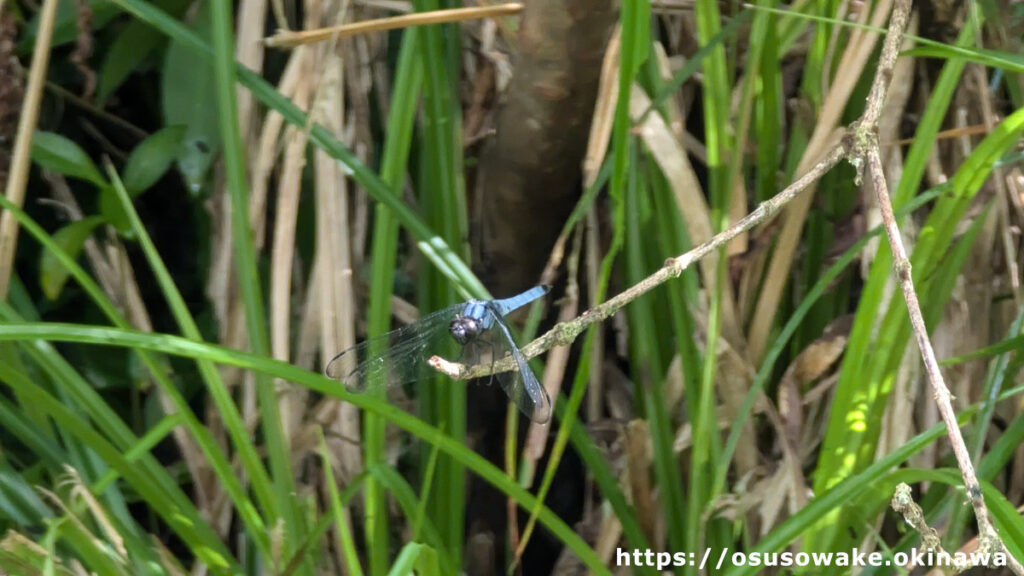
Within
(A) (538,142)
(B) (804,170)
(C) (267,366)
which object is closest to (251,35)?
(A) (538,142)

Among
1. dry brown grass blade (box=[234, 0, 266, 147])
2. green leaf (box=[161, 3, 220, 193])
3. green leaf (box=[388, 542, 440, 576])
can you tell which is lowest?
green leaf (box=[388, 542, 440, 576])

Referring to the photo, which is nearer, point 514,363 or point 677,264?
point 677,264

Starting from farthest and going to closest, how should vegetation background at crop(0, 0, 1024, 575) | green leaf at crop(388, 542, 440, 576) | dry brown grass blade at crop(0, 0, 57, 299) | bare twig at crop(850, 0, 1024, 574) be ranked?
dry brown grass blade at crop(0, 0, 57, 299) → vegetation background at crop(0, 0, 1024, 575) → green leaf at crop(388, 542, 440, 576) → bare twig at crop(850, 0, 1024, 574)

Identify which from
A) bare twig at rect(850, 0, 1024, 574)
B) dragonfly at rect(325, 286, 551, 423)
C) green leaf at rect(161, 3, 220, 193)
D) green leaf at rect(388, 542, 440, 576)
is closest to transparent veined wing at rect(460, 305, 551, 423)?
dragonfly at rect(325, 286, 551, 423)

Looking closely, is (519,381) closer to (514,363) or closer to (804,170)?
(514,363)

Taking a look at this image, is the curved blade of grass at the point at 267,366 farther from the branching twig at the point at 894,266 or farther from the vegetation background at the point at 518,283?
the branching twig at the point at 894,266

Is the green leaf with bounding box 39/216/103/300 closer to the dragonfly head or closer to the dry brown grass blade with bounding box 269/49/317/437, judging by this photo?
the dry brown grass blade with bounding box 269/49/317/437

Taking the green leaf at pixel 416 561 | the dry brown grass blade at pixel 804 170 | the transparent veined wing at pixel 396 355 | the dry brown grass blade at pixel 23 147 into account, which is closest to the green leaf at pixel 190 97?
the dry brown grass blade at pixel 23 147
